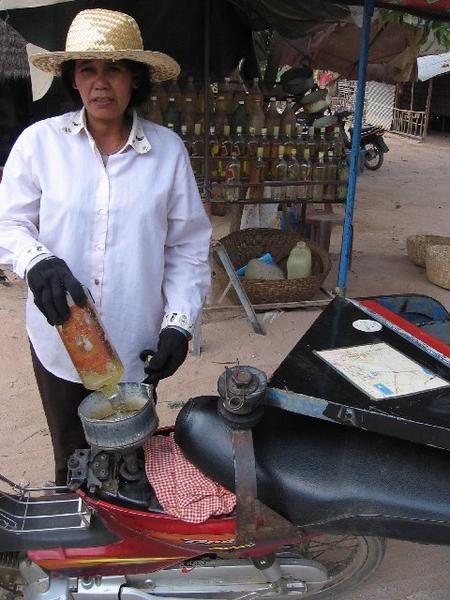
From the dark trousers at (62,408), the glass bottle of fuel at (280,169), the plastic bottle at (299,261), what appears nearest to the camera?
the dark trousers at (62,408)

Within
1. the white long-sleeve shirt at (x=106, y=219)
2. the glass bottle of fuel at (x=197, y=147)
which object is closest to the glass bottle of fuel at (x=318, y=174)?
the glass bottle of fuel at (x=197, y=147)

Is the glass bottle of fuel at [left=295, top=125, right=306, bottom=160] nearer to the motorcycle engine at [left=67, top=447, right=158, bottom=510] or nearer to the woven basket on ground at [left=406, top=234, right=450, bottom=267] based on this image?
the woven basket on ground at [left=406, top=234, right=450, bottom=267]

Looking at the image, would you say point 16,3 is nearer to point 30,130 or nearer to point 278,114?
point 30,130

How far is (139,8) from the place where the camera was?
381 centimetres

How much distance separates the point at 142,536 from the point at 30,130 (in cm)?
118

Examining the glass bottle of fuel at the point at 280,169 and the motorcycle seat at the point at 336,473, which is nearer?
the motorcycle seat at the point at 336,473

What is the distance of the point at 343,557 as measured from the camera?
1.98 meters

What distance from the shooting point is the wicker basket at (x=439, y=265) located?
16.7 ft

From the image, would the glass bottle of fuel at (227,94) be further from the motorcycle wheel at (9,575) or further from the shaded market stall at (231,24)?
the motorcycle wheel at (9,575)

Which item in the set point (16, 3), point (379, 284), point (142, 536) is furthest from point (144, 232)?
point (379, 284)

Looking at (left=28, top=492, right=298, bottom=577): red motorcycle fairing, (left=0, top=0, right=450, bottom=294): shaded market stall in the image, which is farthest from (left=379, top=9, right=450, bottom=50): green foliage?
(left=28, top=492, right=298, bottom=577): red motorcycle fairing

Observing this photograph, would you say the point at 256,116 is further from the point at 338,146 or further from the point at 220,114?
the point at 338,146

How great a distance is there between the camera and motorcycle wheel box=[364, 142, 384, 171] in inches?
428

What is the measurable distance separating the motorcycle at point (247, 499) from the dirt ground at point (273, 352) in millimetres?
454
